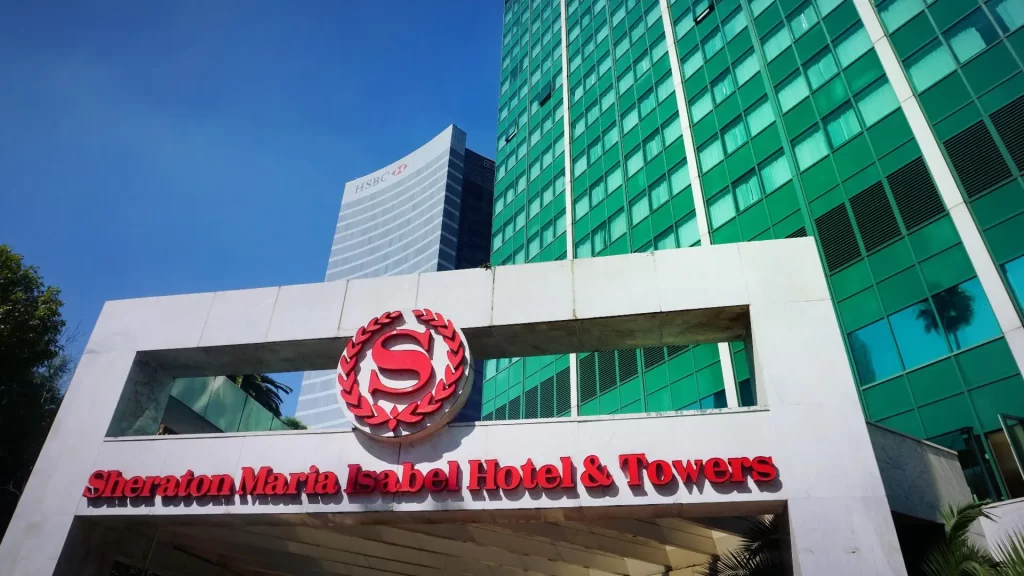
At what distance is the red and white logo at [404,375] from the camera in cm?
1489

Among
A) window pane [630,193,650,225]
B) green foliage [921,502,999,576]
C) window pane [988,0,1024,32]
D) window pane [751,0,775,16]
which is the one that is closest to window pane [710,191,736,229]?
window pane [630,193,650,225]

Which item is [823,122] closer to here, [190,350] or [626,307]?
[626,307]

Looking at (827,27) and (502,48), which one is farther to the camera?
(502,48)

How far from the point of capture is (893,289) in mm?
22719

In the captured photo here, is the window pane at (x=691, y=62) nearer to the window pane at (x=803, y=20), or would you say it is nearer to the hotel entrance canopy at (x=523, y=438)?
the window pane at (x=803, y=20)

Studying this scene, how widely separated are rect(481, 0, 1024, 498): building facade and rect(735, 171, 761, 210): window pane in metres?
0.10

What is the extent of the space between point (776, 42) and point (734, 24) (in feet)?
14.0

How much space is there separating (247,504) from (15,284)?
15.3 m

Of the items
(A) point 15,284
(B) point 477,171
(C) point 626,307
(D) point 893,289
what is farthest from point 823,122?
(B) point 477,171

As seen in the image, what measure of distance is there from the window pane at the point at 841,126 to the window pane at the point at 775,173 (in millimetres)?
2145

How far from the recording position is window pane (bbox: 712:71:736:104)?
34866mm

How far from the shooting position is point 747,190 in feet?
102

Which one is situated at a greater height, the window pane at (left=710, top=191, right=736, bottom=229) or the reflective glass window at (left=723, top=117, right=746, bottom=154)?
the reflective glass window at (left=723, top=117, right=746, bottom=154)

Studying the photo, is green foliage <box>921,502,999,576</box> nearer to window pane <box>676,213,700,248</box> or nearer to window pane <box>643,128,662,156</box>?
window pane <box>676,213,700,248</box>
